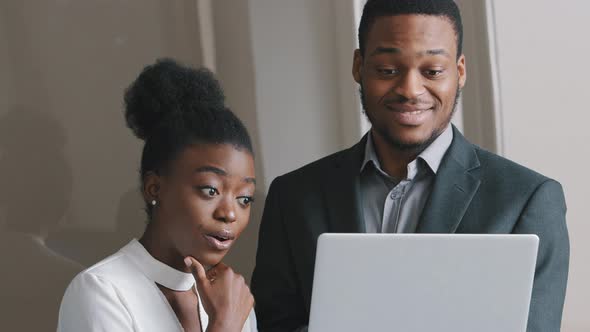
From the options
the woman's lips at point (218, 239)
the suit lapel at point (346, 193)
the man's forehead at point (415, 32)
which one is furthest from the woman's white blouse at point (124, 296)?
the man's forehead at point (415, 32)

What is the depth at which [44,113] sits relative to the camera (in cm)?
240

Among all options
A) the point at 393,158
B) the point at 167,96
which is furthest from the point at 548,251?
the point at 167,96

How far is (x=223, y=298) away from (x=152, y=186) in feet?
0.81

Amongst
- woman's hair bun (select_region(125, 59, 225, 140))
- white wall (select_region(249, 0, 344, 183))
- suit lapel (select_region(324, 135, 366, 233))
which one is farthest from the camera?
white wall (select_region(249, 0, 344, 183))

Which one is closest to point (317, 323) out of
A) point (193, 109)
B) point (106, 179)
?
point (193, 109)

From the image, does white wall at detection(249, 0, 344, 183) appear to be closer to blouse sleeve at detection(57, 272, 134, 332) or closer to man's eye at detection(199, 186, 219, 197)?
man's eye at detection(199, 186, 219, 197)

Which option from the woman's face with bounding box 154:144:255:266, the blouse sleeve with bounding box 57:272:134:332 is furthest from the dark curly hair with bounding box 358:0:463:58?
the blouse sleeve with bounding box 57:272:134:332

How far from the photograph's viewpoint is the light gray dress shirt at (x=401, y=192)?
191 centimetres

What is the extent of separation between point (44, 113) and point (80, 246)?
1.16ft

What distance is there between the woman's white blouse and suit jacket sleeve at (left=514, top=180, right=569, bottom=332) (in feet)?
2.08

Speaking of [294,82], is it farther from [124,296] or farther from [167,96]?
[124,296]

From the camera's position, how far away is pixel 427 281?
4.35 ft

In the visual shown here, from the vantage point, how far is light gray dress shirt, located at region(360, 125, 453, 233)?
1908 mm

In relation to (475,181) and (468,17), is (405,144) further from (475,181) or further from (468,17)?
(468,17)
